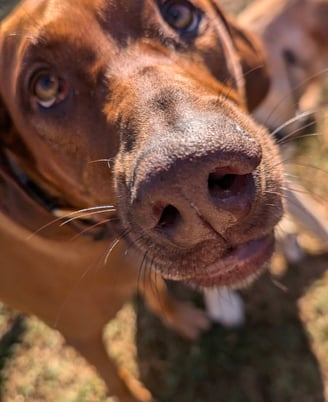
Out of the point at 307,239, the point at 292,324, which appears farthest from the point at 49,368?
the point at 307,239

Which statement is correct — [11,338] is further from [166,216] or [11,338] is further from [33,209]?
[166,216]

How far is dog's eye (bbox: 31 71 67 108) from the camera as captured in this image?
184 cm

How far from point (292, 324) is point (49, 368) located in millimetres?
1395

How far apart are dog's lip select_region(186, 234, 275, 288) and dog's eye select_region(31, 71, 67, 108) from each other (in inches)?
28.7

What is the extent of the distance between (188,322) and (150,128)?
1851 millimetres

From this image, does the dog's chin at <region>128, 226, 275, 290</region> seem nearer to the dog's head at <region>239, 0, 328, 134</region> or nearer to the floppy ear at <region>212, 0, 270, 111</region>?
the floppy ear at <region>212, 0, 270, 111</region>

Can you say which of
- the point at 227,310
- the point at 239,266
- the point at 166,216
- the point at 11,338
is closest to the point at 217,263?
the point at 239,266

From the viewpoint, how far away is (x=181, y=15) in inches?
78.0

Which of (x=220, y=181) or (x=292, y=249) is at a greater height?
(x=220, y=181)

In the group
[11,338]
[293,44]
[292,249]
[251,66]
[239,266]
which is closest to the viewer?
[239,266]

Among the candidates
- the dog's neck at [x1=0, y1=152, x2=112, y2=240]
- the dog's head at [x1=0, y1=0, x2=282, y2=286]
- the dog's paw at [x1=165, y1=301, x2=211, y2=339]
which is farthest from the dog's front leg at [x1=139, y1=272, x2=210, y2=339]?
the dog's head at [x1=0, y1=0, x2=282, y2=286]

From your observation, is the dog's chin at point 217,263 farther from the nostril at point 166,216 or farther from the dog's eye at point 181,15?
the dog's eye at point 181,15

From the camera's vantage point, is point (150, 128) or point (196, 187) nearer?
point (196, 187)

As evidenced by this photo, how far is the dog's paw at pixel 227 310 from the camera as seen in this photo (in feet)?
10.3
